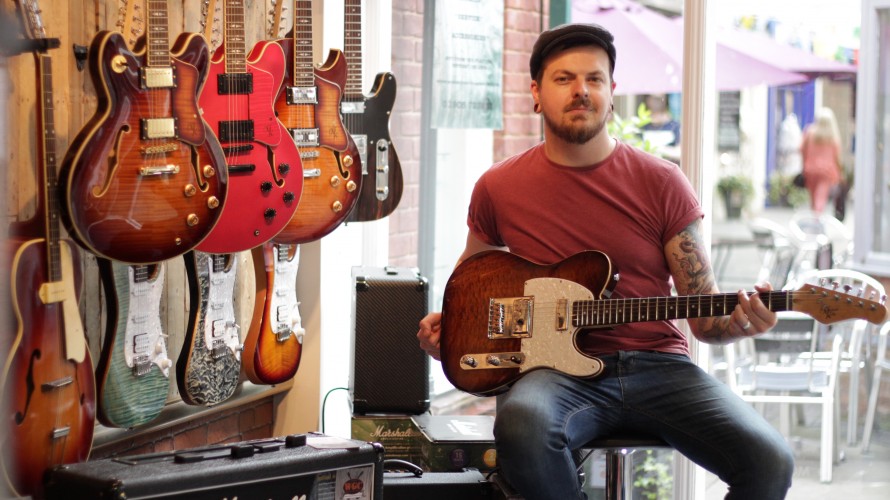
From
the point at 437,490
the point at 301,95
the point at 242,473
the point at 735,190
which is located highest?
the point at 301,95

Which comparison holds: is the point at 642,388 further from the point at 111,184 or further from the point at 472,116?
the point at 472,116

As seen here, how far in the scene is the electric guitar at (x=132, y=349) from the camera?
271 cm

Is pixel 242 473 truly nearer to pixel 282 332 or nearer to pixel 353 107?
pixel 282 332

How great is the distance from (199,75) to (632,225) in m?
1.12

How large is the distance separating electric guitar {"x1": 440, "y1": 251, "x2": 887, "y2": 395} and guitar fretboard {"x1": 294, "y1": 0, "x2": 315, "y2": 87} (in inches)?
28.6

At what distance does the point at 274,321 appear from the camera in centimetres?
323

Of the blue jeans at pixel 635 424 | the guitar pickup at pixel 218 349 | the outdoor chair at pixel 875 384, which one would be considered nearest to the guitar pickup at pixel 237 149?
the guitar pickup at pixel 218 349

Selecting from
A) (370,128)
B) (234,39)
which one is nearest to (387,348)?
(370,128)

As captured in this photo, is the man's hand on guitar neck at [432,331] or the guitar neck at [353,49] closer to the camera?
the man's hand on guitar neck at [432,331]

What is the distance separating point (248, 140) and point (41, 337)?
0.77m

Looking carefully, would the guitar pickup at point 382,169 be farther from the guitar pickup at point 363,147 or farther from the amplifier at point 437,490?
the amplifier at point 437,490

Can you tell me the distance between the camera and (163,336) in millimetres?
2889

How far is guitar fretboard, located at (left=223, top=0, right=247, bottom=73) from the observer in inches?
113

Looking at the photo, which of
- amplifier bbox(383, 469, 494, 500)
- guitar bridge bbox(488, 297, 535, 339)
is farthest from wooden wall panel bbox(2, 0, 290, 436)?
guitar bridge bbox(488, 297, 535, 339)
